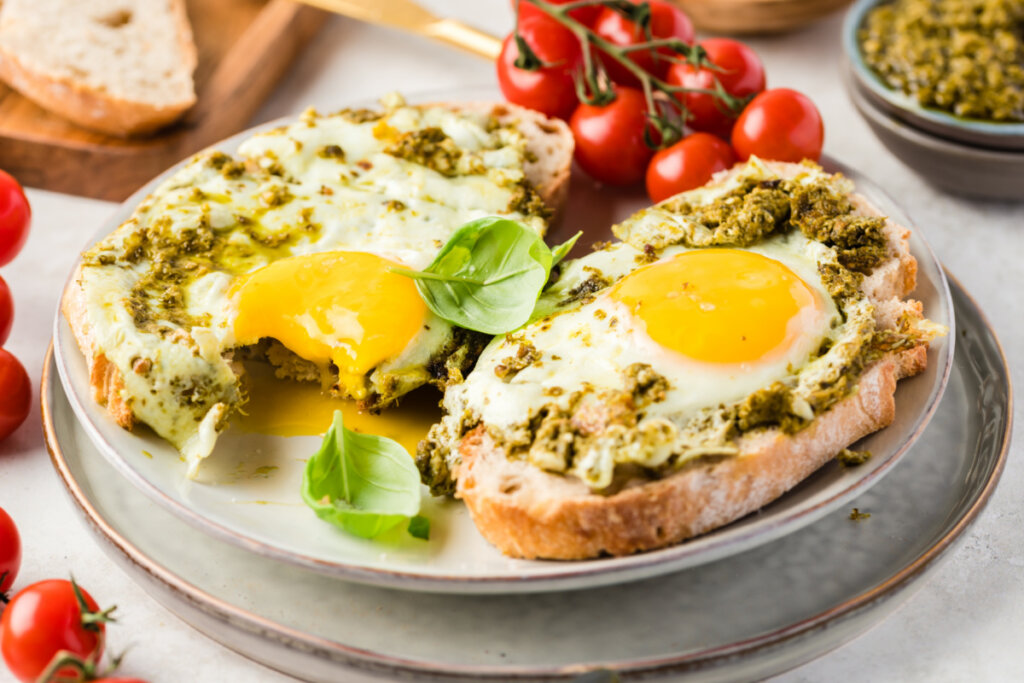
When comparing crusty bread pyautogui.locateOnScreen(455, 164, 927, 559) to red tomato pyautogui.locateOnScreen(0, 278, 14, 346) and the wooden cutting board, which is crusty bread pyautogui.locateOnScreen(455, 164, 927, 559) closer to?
red tomato pyautogui.locateOnScreen(0, 278, 14, 346)

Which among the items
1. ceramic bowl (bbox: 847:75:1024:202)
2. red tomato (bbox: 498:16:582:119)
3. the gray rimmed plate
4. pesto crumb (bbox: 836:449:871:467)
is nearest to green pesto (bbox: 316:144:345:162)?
red tomato (bbox: 498:16:582:119)

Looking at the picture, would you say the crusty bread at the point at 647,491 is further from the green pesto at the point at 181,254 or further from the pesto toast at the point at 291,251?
the green pesto at the point at 181,254

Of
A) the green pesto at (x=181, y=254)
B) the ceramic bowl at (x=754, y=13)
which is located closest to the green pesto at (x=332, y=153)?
the green pesto at (x=181, y=254)

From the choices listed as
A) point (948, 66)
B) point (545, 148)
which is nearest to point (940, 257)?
point (948, 66)

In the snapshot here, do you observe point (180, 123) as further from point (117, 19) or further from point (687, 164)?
point (687, 164)

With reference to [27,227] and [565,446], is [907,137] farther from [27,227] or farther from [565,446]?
[27,227]
